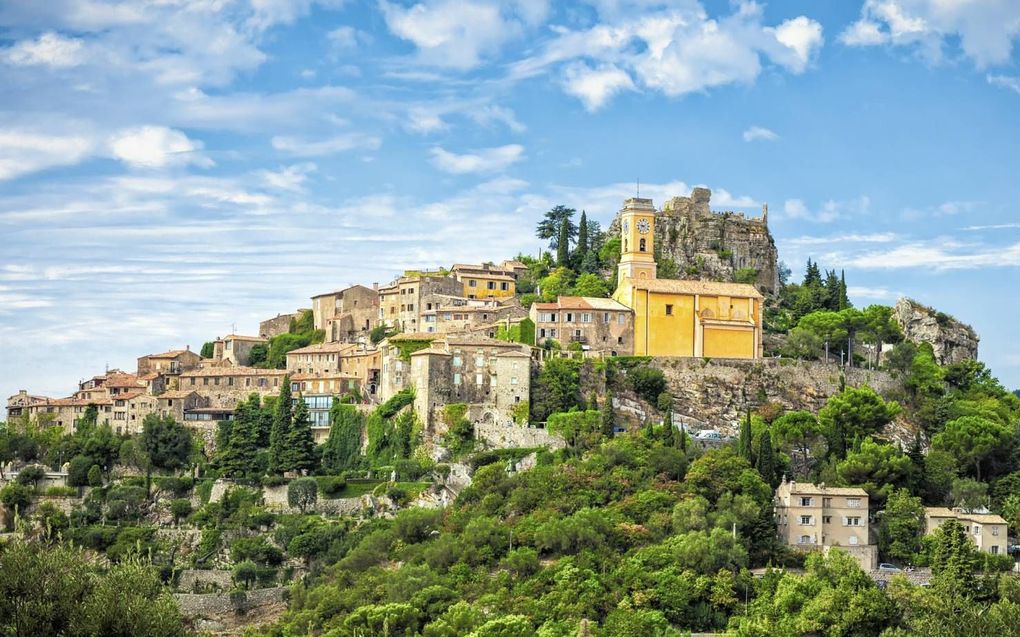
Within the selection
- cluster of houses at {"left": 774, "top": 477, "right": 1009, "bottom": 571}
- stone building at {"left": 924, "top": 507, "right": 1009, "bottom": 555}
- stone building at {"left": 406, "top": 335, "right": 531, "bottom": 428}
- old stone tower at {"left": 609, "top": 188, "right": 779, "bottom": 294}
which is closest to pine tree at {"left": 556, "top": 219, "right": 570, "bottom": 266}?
old stone tower at {"left": 609, "top": 188, "right": 779, "bottom": 294}

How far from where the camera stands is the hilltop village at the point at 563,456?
5849 cm

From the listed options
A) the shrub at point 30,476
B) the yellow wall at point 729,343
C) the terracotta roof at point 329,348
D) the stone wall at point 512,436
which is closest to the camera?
the stone wall at point 512,436

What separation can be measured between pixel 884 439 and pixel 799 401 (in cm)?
569

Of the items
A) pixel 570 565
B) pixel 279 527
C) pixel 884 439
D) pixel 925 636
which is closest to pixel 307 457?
pixel 279 527

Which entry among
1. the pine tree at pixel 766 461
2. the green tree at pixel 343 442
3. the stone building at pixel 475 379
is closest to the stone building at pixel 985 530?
the pine tree at pixel 766 461

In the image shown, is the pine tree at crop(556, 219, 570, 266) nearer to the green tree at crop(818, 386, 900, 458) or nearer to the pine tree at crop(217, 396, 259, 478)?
the pine tree at crop(217, 396, 259, 478)

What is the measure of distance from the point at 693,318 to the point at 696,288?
1856 mm

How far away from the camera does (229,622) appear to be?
67.8 metres

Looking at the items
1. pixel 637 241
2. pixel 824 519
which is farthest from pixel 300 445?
pixel 824 519

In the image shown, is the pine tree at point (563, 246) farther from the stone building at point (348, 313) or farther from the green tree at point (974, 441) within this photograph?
the green tree at point (974, 441)

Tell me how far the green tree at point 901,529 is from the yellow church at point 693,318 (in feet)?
56.6

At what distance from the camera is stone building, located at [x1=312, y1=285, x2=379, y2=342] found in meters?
91.9

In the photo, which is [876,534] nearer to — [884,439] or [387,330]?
[884,439]

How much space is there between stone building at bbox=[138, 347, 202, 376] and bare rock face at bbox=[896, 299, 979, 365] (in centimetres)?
4391
